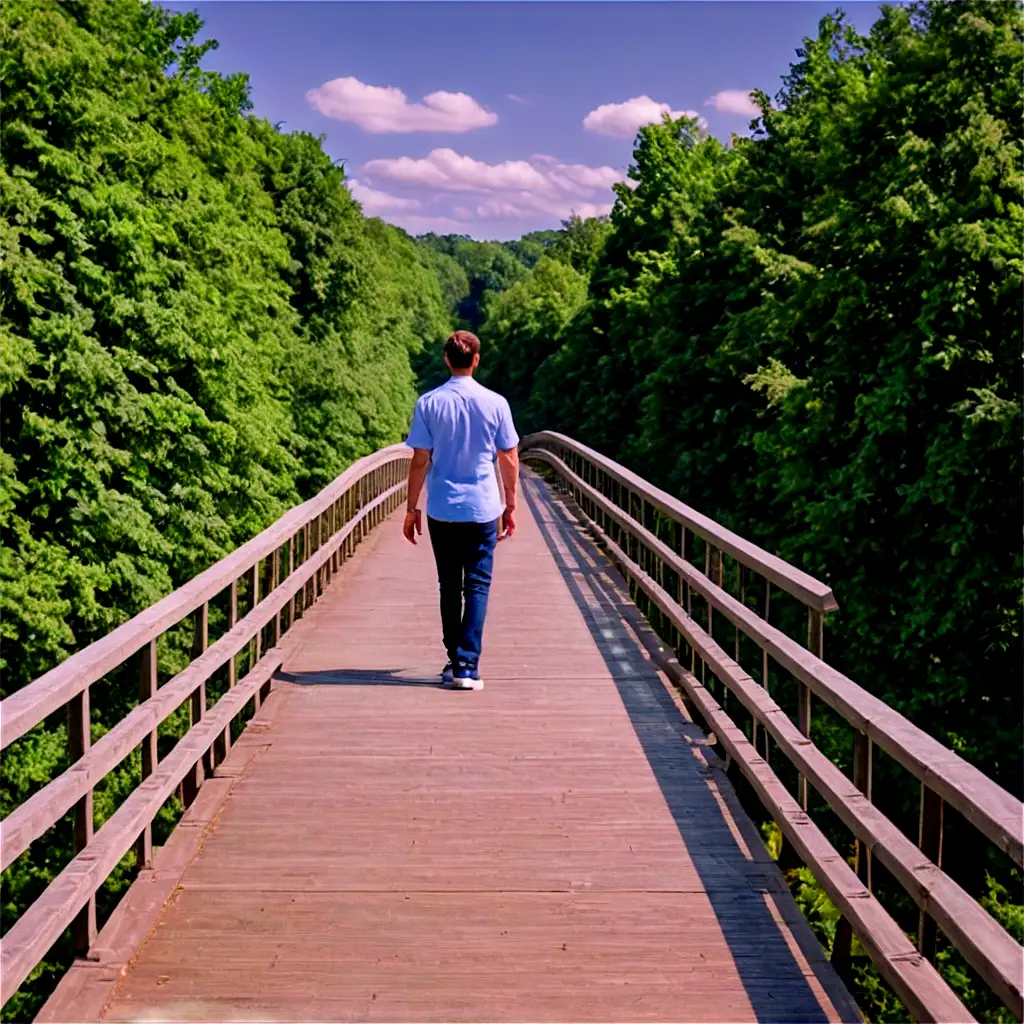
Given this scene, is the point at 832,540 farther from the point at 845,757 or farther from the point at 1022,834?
the point at 1022,834

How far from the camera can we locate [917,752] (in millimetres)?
3654

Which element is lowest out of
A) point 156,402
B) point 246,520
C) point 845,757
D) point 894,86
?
point 845,757

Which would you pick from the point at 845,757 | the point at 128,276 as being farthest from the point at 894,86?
the point at 128,276

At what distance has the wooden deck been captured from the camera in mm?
4082

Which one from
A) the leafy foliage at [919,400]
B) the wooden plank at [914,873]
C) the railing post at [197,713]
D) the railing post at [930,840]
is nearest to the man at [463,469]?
the railing post at [197,713]

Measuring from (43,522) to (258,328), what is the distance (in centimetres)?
1398

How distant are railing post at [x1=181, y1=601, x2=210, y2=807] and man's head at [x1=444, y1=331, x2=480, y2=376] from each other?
218 cm

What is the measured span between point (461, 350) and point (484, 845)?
3.19 m

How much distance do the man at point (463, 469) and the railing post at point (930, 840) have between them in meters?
4.23

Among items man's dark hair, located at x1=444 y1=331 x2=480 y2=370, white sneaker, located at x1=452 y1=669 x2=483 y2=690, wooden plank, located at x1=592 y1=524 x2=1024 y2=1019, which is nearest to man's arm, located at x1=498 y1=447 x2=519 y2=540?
man's dark hair, located at x1=444 y1=331 x2=480 y2=370

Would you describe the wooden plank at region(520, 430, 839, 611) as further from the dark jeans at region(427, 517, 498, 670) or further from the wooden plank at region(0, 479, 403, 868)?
the wooden plank at region(0, 479, 403, 868)

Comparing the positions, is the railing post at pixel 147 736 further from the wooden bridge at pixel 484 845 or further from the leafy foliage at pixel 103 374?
the leafy foliage at pixel 103 374

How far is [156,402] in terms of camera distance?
2098cm

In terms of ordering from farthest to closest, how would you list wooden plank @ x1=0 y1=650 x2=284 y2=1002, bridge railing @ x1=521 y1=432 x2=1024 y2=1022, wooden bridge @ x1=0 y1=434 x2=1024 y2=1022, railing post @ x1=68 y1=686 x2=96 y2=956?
railing post @ x1=68 y1=686 x2=96 y2=956 < wooden bridge @ x1=0 y1=434 x2=1024 y2=1022 < wooden plank @ x1=0 y1=650 x2=284 y2=1002 < bridge railing @ x1=521 y1=432 x2=1024 y2=1022
